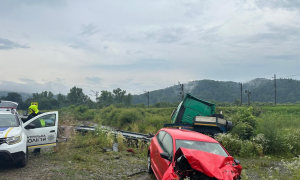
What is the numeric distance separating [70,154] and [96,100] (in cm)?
6091

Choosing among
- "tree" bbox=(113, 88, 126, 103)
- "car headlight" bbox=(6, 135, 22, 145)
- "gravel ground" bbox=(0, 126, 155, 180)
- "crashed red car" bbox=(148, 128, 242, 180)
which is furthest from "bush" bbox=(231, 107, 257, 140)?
"tree" bbox=(113, 88, 126, 103)

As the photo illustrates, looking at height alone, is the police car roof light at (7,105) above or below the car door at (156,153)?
above

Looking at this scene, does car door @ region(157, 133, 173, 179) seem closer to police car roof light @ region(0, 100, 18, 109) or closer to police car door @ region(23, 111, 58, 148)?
police car door @ region(23, 111, 58, 148)

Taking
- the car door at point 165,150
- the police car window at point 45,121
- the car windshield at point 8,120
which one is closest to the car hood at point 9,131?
the car windshield at point 8,120

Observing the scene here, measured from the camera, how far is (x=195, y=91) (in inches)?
5133

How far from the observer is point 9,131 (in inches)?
297

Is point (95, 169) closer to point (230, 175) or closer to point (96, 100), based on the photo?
point (230, 175)

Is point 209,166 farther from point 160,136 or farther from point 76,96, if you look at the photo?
point 76,96

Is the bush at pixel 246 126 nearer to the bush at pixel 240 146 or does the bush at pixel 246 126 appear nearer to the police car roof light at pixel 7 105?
the bush at pixel 240 146

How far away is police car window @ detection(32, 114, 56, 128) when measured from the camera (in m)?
9.49

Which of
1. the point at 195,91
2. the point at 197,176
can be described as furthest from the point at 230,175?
the point at 195,91

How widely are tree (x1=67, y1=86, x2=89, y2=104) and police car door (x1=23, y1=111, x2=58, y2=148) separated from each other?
220 ft

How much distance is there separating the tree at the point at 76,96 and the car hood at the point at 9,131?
6893 cm

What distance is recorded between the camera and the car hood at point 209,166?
4741mm
